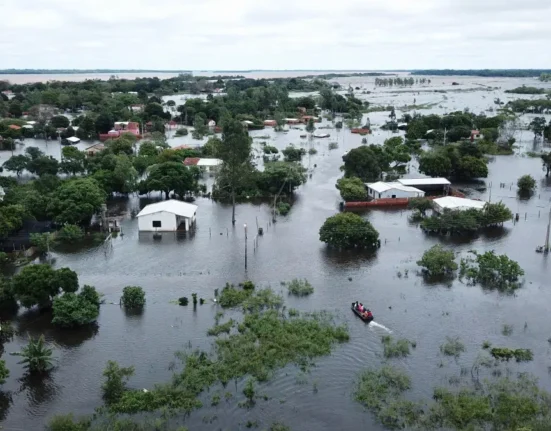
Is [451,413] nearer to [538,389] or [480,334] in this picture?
[538,389]

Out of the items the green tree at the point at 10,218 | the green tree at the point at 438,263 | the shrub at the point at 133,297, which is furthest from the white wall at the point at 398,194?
the green tree at the point at 10,218

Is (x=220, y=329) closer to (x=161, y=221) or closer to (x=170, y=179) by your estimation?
(x=161, y=221)

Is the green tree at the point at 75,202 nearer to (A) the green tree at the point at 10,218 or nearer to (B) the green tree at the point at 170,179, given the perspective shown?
(A) the green tree at the point at 10,218

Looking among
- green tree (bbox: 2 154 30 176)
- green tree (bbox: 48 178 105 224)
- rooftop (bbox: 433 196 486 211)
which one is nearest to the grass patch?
green tree (bbox: 48 178 105 224)

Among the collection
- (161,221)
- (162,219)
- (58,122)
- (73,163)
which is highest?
(58,122)

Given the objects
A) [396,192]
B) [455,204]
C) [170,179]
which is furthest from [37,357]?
[396,192]
